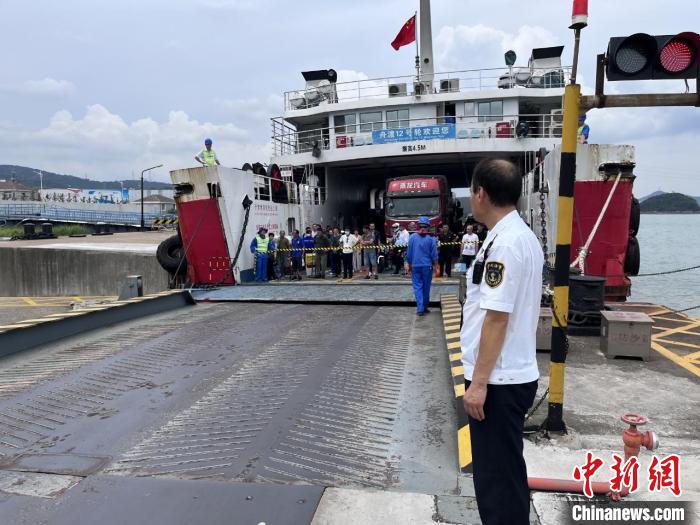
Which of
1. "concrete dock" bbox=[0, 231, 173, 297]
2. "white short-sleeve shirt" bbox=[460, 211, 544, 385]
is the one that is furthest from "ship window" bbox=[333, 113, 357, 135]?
"white short-sleeve shirt" bbox=[460, 211, 544, 385]

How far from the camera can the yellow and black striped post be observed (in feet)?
11.9

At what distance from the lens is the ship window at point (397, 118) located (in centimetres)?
1897

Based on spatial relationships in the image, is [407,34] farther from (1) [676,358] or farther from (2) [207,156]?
(1) [676,358]

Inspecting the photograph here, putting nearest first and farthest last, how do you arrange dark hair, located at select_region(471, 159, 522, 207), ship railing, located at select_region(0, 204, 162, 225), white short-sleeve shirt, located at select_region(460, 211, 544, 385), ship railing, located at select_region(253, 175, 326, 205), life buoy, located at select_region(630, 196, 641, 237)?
white short-sleeve shirt, located at select_region(460, 211, 544, 385)
dark hair, located at select_region(471, 159, 522, 207)
life buoy, located at select_region(630, 196, 641, 237)
ship railing, located at select_region(253, 175, 326, 205)
ship railing, located at select_region(0, 204, 162, 225)

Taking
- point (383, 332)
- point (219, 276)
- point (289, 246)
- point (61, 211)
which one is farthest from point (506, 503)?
point (61, 211)

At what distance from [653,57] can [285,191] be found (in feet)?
45.1

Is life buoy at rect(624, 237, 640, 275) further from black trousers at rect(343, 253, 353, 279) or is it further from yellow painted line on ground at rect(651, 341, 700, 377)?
black trousers at rect(343, 253, 353, 279)

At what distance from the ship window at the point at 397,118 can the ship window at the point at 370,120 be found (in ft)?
1.10

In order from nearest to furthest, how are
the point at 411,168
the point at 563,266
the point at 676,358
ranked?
the point at 563,266 < the point at 676,358 < the point at 411,168

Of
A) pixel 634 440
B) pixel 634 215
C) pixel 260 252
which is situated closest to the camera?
pixel 634 440

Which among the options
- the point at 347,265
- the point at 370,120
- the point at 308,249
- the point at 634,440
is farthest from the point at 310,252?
the point at 634,440

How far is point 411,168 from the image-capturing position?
25094 millimetres

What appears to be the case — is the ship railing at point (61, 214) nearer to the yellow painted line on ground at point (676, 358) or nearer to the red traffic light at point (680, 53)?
the yellow painted line on ground at point (676, 358)

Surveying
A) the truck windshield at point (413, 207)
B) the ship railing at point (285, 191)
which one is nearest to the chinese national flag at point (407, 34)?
the ship railing at point (285, 191)
